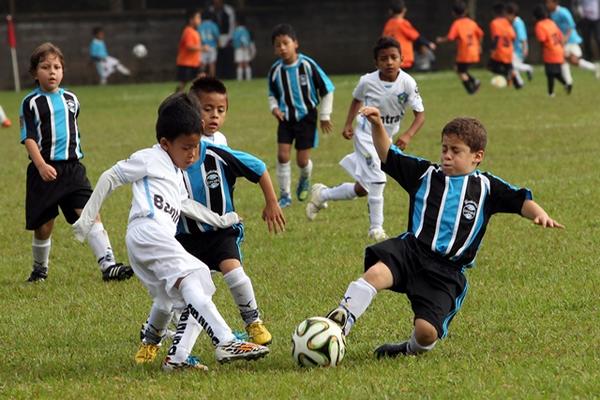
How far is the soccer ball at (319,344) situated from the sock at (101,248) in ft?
10.6

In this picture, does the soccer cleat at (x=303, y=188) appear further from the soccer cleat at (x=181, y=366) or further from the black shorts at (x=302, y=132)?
the soccer cleat at (x=181, y=366)

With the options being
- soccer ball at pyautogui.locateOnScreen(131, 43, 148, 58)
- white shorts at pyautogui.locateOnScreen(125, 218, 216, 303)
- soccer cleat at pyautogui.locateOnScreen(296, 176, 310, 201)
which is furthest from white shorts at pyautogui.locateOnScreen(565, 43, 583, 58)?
white shorts at pyautogui.locateOnScreen(125, 218, 216, 303)

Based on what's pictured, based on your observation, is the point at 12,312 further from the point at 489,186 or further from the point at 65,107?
the point at 489,186

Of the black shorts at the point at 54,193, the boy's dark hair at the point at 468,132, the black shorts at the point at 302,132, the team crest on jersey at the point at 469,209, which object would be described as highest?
the boy's dark hair at the point at 468,132

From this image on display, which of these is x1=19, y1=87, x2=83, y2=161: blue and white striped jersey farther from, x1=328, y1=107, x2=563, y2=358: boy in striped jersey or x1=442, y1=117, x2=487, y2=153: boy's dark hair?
x1=442, y1=117, x2=487, y2=153: boy's dark hair

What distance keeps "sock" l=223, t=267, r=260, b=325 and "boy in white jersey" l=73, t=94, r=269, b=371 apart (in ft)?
1.64

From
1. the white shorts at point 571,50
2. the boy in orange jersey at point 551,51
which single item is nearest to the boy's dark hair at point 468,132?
the boy in orange jersey at point 551,51

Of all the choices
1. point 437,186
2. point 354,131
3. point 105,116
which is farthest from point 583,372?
point 105,116

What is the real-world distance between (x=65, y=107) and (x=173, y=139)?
10.5 feet

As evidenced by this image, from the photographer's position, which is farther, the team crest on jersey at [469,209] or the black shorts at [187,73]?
the black shorts at [187,73]

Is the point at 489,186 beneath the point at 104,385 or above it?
above

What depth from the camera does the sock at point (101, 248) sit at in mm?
9008

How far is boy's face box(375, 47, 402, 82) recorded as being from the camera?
10.5 m

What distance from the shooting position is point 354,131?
1081cm
